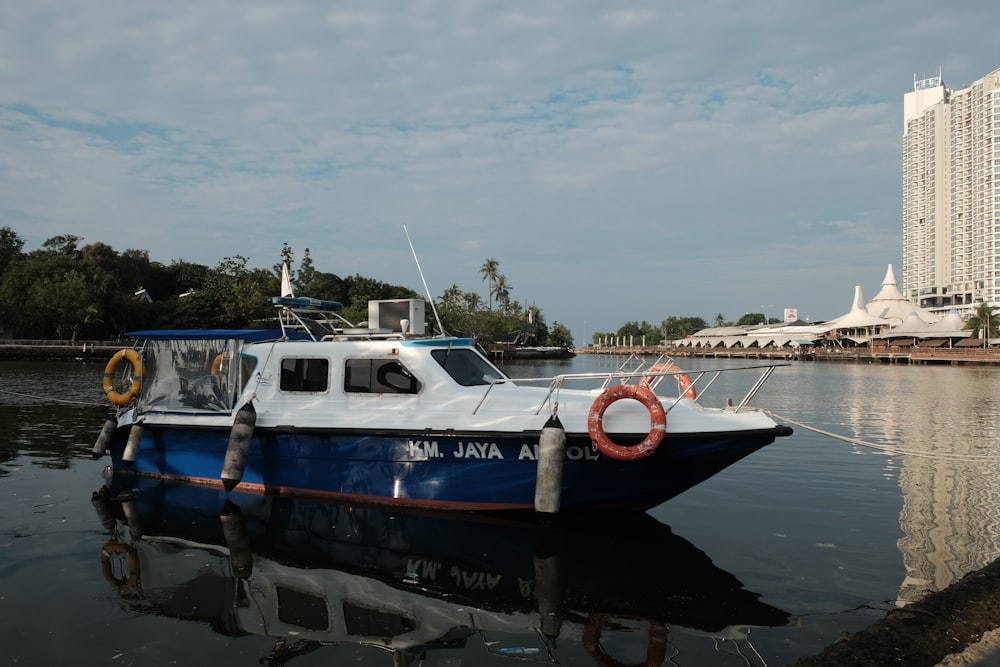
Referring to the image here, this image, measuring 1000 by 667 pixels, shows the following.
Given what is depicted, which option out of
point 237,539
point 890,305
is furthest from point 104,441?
point 890,305

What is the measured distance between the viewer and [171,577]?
741cm

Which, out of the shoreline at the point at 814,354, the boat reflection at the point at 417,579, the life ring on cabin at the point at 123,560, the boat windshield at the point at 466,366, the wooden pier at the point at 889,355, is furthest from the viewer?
the wooden pier at the point at 889,355

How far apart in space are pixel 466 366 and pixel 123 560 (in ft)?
16.4

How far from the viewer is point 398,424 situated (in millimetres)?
9055

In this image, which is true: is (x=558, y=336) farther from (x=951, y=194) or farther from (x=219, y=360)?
(x=219, y=360)

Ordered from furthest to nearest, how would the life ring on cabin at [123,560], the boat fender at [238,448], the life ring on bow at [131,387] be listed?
the life ring on bow at [131,387] → the boat fender at [238,448] → the life ring on cabin at [123,560]

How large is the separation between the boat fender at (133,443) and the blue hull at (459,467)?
112 cm

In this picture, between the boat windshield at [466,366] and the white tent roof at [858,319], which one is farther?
the white tent roof at [858,319]

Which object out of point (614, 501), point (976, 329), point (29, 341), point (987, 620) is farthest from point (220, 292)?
point (976, 329)

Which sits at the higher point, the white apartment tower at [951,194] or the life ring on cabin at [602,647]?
the white apartment tower at [951,194]

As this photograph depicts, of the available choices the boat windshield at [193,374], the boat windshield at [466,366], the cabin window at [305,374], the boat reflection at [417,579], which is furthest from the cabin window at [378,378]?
the boat windshield at [193,374]

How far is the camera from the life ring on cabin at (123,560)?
7.17m

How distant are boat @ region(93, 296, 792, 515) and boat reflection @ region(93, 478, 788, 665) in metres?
0.51

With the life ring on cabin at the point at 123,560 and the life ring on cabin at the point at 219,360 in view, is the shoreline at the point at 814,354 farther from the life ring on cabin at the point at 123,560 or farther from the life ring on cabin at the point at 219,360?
the life ring on cabin at the point at 123,560
